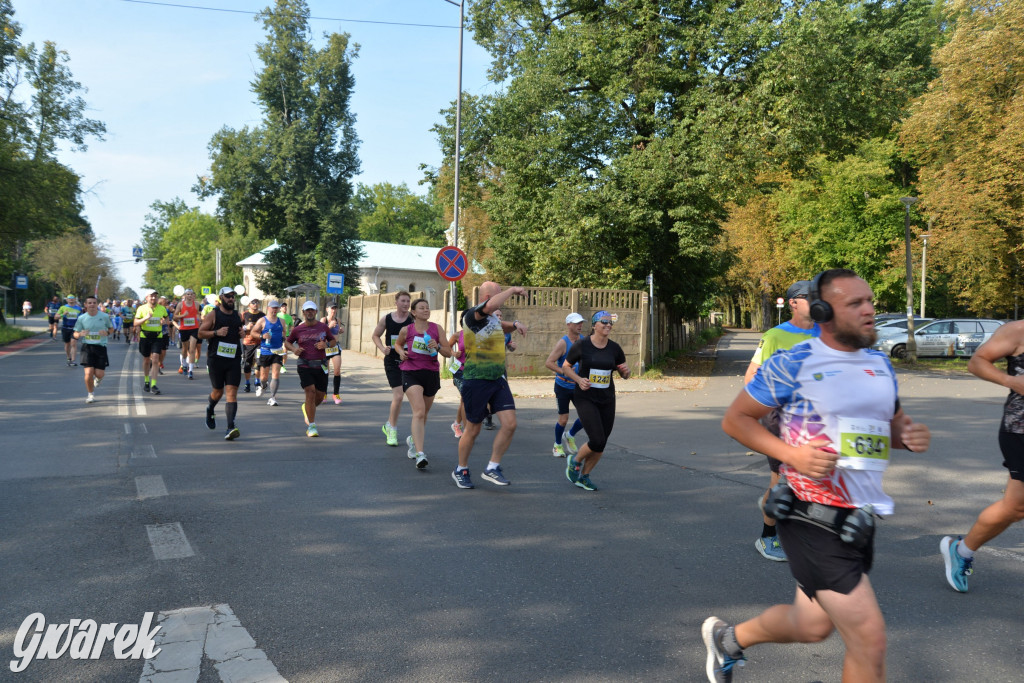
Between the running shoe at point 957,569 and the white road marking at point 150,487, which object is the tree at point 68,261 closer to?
the white road marking at point 150,487

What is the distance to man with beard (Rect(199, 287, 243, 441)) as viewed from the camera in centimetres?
985

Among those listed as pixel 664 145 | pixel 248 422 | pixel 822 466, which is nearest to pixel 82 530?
pixel 822 466

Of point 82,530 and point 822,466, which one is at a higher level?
point 822,466

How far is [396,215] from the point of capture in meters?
98.1

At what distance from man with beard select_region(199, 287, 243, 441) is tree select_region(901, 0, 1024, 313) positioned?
24.7 meters

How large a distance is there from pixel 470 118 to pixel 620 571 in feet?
66.5

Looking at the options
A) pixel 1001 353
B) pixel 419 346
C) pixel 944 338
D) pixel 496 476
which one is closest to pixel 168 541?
pixel 496 476

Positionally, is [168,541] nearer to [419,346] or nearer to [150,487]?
[150,487]

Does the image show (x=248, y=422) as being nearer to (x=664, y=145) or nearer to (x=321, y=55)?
(x=664, y=145)

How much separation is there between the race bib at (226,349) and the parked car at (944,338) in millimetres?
25118

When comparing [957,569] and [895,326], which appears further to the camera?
[895,326]

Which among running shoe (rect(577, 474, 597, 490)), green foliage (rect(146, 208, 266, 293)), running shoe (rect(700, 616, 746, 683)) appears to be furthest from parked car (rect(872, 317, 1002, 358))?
green foliage (rect(146, 208, 266, 293))

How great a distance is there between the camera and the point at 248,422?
11.7m

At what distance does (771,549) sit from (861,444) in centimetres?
274
